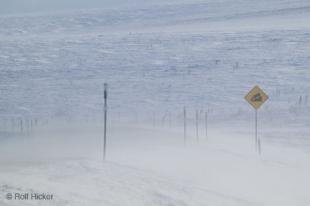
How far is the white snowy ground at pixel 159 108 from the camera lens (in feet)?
35.7

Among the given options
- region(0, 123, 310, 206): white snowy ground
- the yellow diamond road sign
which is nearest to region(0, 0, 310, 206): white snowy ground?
region(0, 123, 310, 206): white snowy ground

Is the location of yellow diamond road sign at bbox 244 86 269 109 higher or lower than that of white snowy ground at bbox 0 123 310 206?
higher

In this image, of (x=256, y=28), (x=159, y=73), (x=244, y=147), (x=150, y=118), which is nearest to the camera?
(x=244, y=147)

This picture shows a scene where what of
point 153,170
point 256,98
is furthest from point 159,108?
point 153,170

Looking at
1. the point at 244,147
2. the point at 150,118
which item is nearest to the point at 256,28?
the point at 150,118

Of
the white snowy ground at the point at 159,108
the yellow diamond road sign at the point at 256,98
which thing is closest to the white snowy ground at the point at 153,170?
the white snowy ground at the point at 159,108

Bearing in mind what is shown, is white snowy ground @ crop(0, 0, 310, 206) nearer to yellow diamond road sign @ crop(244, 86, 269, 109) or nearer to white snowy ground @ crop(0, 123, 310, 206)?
white snowy ground @ crop(0, 123, 310, 206)

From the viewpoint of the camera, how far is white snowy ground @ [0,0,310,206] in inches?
429

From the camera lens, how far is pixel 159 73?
2611 cm

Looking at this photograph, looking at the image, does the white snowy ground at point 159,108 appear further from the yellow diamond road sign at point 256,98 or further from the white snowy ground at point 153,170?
the yellow diamond road sign at point 256,98

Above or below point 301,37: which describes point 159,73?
below

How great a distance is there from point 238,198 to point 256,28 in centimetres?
2608

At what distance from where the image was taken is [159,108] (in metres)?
20.2

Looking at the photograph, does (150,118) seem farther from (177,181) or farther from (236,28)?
(236,28)
